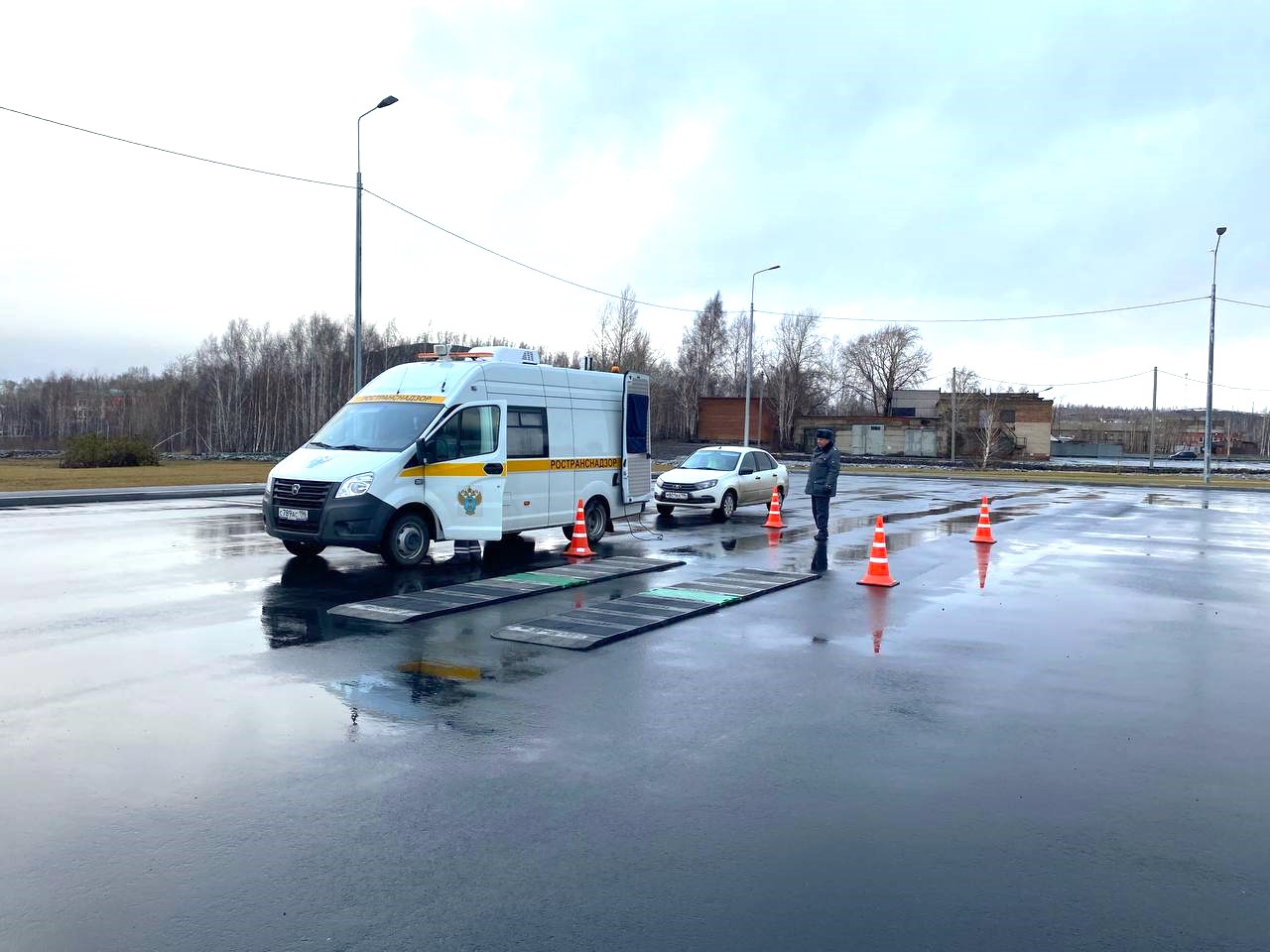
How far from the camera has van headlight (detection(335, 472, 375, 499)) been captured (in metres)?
12.2

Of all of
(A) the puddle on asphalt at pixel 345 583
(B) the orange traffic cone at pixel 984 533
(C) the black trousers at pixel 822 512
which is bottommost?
(A) the puddle on asphalt at pixel 345 583

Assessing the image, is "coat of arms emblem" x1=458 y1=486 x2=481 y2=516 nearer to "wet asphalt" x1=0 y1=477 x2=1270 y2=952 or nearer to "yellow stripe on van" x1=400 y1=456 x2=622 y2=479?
"yellow stripe on van" x1=400 y1=456 x2=622 y2=479

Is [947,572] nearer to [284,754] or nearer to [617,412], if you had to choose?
[617,412]

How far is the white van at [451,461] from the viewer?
40.4 ft

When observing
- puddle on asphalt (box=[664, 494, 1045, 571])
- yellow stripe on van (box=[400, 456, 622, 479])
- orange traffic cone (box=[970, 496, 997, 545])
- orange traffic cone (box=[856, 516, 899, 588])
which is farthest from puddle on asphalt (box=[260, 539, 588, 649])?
orange traffic cone (box=[970, 496, 997, 545])

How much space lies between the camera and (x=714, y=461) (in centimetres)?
2283

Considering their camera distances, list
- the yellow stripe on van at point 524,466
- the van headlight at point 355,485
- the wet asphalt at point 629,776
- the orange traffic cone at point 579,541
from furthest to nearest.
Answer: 1. the orange traffic cone at point 579,541
2. the yellow stripe on van at point 524,466
3. the van headlight at point 355,485
4. the wet asphalt at point 629,776

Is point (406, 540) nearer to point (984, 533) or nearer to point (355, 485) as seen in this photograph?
point (355, 485)

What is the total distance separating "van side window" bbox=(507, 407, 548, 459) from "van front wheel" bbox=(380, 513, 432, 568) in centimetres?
186

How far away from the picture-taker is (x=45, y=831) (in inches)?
174

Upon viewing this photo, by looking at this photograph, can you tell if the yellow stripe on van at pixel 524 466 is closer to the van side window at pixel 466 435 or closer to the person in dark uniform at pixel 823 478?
the van side window at pixel 466 435

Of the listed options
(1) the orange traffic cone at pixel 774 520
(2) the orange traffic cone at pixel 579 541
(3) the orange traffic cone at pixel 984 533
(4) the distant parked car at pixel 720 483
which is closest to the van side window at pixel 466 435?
(2) the orange traffic cone at pixel 579 541

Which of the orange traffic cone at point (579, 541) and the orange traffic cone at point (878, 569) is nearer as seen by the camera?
the orange traffic cone at point (878, 569)

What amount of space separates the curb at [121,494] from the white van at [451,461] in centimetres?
1333
